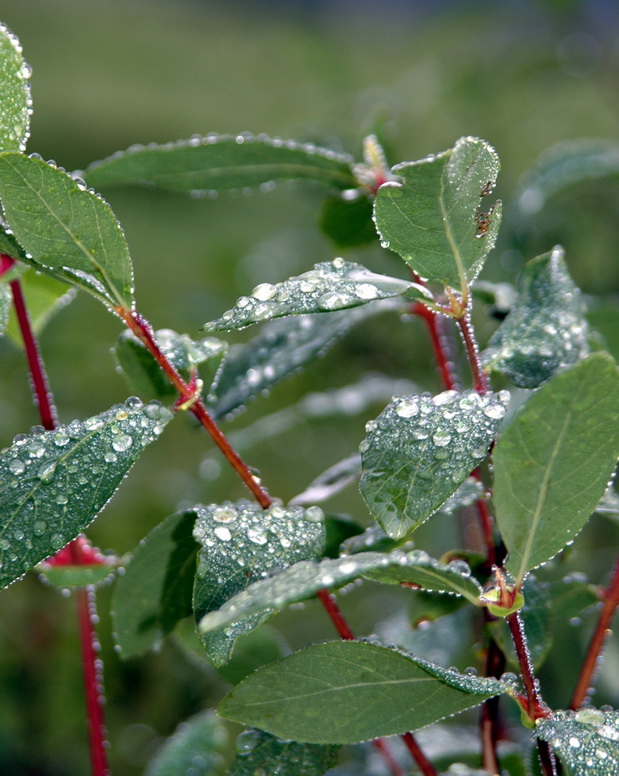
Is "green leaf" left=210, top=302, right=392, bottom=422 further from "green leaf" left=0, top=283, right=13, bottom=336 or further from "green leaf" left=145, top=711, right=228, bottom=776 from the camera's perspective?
"green leaf" left=145, top=711, right=228, bottom=776

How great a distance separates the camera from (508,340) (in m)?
0.67

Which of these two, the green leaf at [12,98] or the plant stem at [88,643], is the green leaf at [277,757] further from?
the green leaf at [12,98]

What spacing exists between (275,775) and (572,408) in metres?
0.41

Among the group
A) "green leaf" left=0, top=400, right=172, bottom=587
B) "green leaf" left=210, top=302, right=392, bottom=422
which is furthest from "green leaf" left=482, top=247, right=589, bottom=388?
"green leaf" left=0, top=400, right=172, bottom=587

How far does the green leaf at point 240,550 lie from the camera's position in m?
0.50

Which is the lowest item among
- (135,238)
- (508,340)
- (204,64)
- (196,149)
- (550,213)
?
(508,340)

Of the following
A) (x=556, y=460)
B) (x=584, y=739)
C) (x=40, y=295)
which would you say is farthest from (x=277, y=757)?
(x=40, y=295)

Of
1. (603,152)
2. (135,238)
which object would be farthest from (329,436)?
(135,238)

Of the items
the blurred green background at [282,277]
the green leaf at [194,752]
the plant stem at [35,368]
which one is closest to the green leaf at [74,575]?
the plant stem at [35,368]

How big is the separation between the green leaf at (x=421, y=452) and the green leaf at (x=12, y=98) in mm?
340

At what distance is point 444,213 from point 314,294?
0.11 m

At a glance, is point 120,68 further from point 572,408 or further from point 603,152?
point 572,408

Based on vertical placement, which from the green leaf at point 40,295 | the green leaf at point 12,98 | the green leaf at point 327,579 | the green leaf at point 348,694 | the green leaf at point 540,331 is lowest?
the green leaf at point 348,694

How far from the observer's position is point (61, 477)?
1.76ft
